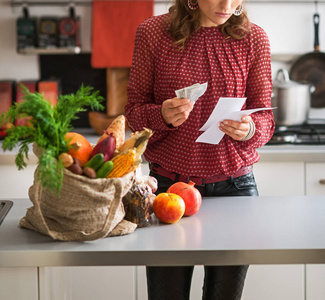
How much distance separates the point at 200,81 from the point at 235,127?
21cm

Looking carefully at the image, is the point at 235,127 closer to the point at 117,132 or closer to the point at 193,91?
the point at 193,91

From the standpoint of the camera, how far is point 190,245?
51.8 inches

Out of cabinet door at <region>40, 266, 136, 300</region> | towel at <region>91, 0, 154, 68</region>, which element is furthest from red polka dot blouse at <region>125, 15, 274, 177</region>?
towel at <region>91, 0, 154, 68</region>

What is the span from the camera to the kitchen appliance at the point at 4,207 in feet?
5.03

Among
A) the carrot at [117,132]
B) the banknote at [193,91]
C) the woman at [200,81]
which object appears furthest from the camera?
the woman at [200,81]

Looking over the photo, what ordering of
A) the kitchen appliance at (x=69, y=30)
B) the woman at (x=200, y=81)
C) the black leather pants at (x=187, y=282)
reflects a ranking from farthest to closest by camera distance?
the kitchen appliance at (x=69, y=30) → the woman at (x=200, y=81) → the black leather pants at (x=187, y=282)

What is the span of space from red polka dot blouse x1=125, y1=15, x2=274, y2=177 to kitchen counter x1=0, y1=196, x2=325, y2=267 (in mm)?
275

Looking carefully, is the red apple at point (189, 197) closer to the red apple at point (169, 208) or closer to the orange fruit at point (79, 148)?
the red apple at point (169, 208)

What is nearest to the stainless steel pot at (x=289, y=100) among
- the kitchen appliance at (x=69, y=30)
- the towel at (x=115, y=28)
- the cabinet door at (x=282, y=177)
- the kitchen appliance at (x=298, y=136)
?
the kitchen appliance at (x=298, y=136)

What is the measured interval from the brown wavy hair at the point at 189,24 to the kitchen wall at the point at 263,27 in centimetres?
139

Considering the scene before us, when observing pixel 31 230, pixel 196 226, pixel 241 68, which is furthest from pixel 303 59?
pixel 31 230

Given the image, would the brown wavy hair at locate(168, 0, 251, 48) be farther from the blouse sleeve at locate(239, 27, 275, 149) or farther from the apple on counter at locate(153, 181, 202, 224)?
the apple on counter at locate(153, 181, 202, 224)

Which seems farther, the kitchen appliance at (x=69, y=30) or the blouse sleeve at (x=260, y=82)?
the kitchen appliance at (x=69, y=30)

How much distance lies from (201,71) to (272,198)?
0.44 meters
